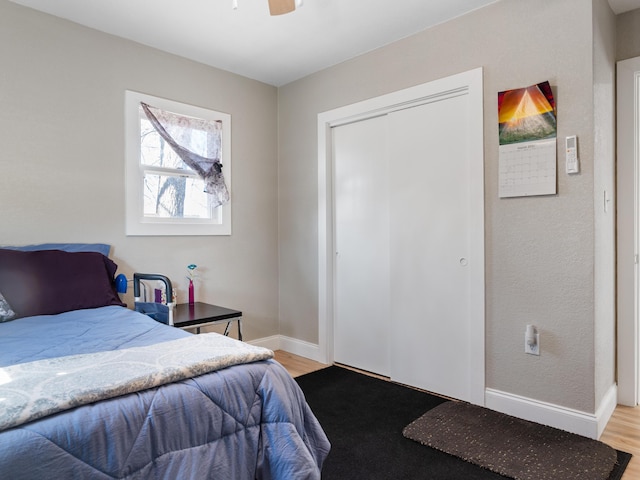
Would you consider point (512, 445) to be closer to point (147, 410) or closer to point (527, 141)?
point (527, 141)

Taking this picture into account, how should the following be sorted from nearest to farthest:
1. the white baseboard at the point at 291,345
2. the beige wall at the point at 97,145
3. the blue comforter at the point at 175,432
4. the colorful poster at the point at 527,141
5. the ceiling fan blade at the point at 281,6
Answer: the blue comforter at the point at 175,432, the ceiling fan blade at the point at 281,6, the colorful poster at the point at 527,141, the beige wall at the point at 97,145, the white baseboard at the point at 291,345

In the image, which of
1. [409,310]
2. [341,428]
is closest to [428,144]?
[409,310]

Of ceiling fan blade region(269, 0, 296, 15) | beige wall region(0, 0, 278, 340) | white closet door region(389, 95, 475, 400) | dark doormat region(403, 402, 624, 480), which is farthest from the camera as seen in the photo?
white closet door region(389, 95, 475, 400)

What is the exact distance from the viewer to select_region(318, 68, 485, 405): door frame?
99.8 inches

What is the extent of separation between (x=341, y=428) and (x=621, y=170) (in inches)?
93.7

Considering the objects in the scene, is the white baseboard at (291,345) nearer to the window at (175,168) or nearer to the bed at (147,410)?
the window at (175,168)

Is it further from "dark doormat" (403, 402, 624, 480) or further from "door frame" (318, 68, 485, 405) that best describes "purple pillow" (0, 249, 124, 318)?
"dark doormat" (403, 402, 624, 480)

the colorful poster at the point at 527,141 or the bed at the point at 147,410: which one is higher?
the colorful poster at the point at 527,141

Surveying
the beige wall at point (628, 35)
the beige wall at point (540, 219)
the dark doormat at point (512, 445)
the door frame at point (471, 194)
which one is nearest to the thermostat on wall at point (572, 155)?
the beige wall at point (540, 219)

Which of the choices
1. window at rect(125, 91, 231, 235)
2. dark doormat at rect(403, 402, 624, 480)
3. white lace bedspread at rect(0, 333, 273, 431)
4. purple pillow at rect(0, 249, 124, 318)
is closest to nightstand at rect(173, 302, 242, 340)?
purple pillow at rect(0, 249, 124, 318)

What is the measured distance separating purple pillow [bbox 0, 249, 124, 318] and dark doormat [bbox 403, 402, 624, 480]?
199 centimetres

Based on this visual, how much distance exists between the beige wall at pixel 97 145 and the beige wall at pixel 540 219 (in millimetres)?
1669

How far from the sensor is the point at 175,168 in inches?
127

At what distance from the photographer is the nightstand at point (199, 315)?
268 cm
